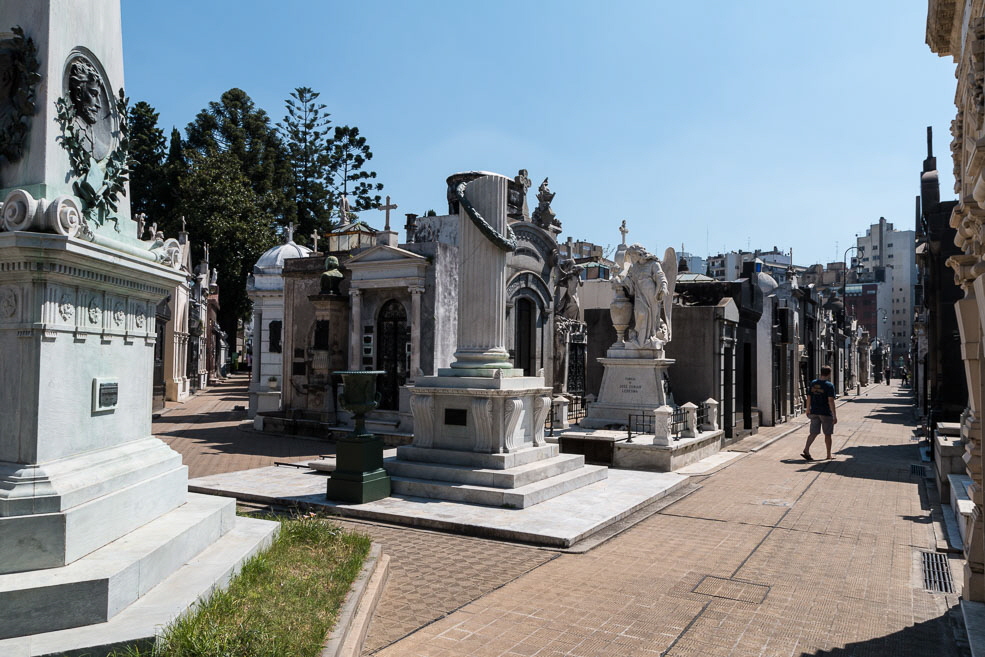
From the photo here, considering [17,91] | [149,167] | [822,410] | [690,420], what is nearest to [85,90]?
[17,91]

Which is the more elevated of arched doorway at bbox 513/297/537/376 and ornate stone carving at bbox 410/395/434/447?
arched doorway at bbox 513/297/537/376

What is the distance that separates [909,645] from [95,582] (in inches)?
203

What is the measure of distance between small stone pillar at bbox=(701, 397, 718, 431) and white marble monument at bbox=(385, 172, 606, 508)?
16.8ft

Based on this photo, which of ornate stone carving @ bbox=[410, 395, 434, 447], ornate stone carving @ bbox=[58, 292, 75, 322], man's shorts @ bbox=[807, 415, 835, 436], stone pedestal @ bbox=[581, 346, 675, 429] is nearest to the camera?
ornate stone carving @ bbox=[58, 292, 75, 322]

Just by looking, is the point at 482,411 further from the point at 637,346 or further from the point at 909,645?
the point at 637,346

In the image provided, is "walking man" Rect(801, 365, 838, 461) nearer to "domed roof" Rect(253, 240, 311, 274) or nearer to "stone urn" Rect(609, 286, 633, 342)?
"stone urn" Rect(609, 286, 633, 342)

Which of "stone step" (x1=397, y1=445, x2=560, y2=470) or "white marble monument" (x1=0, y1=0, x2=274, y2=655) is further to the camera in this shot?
"stone step" (x1=397, y1=445, x2=560, y2=470)

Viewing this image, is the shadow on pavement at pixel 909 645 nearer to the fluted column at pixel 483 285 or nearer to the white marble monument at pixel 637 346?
the fluted column at pixel 483 285

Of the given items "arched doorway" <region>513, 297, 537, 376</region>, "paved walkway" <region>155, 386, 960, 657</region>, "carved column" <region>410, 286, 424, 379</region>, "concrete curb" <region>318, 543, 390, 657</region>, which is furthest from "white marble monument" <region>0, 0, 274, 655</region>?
"arched doorway" <region>513, 297, 537, 376</region>

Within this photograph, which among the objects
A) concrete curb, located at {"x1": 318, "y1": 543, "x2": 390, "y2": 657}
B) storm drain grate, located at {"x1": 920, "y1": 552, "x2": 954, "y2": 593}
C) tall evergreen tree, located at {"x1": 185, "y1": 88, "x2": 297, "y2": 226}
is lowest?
storm drain grate, located at {"x1": 920, "y1": 552, "x2": 954, "y2": 593}

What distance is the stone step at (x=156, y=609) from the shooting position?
351cm

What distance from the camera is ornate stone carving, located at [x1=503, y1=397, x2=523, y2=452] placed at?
901 cm

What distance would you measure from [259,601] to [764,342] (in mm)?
18674

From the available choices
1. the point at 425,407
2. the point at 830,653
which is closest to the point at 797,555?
the point at 830,653
